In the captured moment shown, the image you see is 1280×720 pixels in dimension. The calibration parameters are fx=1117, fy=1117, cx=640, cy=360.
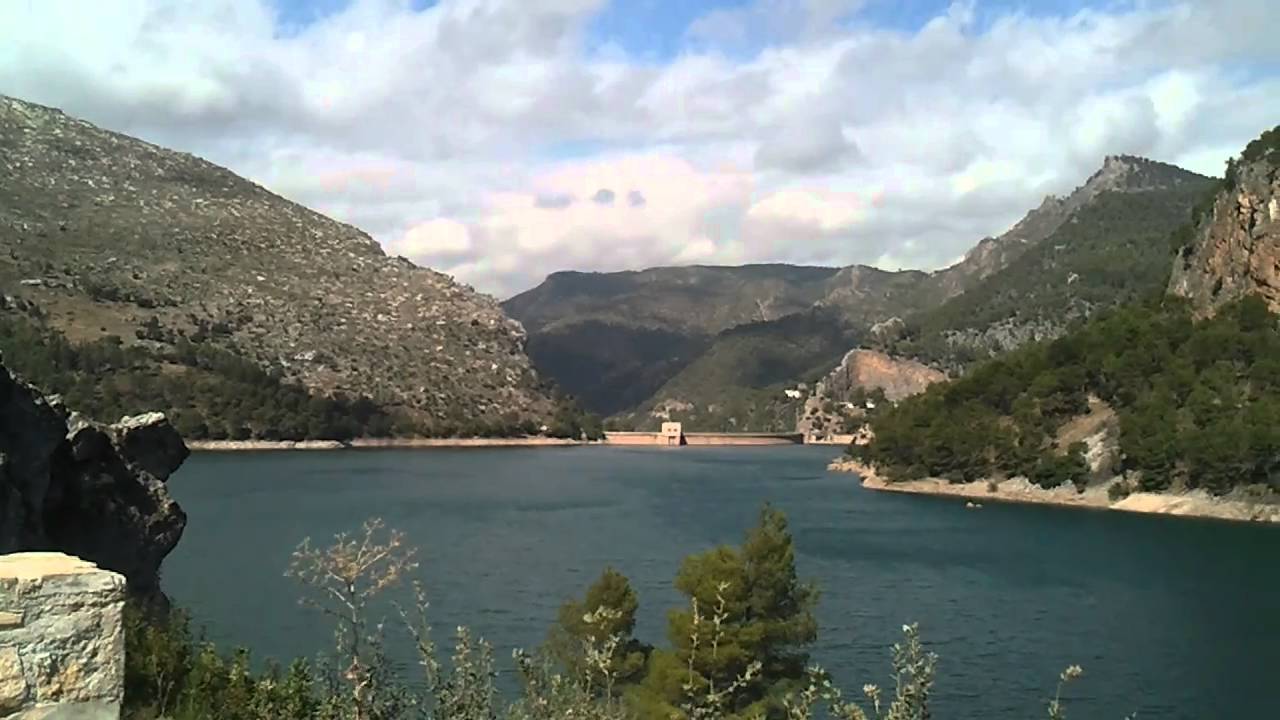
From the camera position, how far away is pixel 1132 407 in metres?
78.7

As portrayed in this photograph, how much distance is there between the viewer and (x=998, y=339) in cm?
16938

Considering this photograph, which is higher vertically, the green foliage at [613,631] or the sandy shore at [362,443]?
the sandy shore at [362,443]

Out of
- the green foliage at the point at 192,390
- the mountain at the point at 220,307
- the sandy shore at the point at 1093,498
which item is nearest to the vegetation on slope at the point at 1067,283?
the mountain at the point at 220,307

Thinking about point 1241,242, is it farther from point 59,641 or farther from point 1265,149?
point 59,641

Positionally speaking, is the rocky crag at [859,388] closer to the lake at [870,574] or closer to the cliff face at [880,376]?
the cliff face at [880,376]

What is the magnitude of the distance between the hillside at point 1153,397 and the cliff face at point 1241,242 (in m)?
0.13

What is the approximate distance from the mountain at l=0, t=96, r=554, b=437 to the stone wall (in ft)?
342

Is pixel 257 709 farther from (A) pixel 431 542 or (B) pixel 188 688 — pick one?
(A) pixel 431 542

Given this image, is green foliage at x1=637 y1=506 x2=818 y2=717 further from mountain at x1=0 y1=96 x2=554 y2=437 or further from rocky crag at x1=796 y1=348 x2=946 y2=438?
rocky crag at x1=796 y1=348 x2=946 y2=438

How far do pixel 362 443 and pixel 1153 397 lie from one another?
86.7 meters

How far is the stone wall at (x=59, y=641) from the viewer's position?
4273mm

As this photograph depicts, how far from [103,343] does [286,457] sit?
2218 cm

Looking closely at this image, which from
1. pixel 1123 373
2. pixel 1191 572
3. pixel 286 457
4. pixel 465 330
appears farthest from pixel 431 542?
pixel 465 330

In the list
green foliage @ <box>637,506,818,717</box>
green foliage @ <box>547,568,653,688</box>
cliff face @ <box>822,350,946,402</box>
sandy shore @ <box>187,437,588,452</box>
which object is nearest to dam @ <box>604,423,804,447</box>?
cliff face @ <box>822,350,946,402</box>
